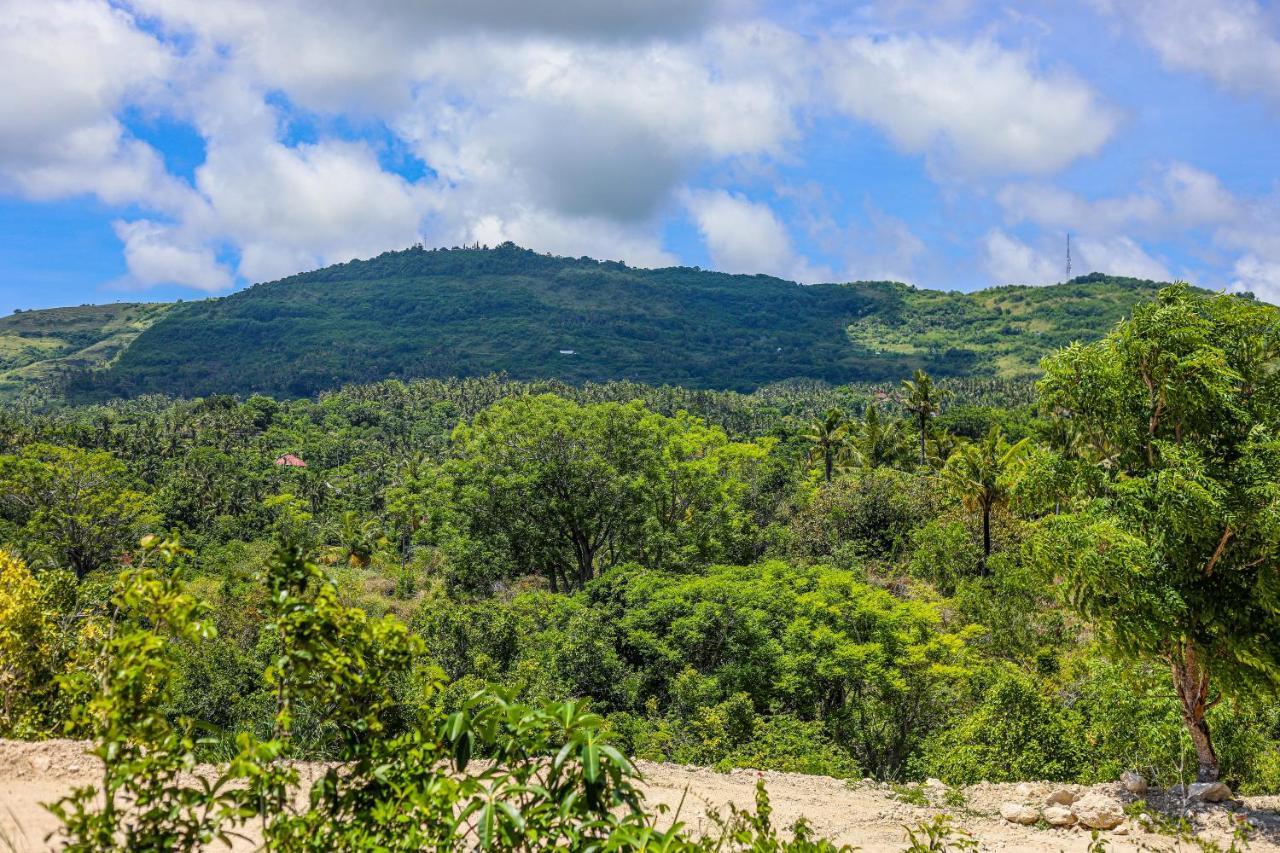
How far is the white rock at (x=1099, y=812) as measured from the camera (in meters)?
8.97

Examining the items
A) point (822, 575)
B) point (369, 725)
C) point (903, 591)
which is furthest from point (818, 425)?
point (369, 725)

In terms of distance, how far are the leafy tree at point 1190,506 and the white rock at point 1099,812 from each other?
69.5 inches

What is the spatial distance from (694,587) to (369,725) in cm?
1578

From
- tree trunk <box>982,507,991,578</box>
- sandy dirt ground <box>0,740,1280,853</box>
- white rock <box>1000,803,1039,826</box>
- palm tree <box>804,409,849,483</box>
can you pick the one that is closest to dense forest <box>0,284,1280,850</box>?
tree trunk <box>982,507,991,578</box>

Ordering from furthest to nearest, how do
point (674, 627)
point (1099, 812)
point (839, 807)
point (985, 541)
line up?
point (985, 541), point (674, 627), point (839, 807), point (1099, 812)

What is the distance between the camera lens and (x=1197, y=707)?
33.9ft

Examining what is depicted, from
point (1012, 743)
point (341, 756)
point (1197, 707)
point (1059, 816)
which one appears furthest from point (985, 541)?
point (341, 756)

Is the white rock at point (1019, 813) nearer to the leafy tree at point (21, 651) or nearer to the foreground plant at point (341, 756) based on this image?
the foreground plant at point (341, 756)

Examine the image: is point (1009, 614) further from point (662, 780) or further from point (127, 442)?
point (127, 442)

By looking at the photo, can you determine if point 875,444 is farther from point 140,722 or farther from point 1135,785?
point 140,722

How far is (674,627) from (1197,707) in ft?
34.2

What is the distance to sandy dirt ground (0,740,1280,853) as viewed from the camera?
837 cm

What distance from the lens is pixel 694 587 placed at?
19688mm

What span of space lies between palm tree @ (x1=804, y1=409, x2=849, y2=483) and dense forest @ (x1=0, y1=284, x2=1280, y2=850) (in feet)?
44.6
